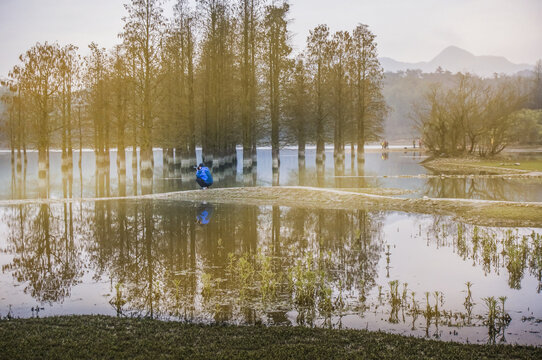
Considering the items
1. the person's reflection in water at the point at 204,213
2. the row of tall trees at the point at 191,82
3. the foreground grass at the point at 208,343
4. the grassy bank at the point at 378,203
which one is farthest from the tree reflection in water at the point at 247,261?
the row of tall trees at the point at 191,82

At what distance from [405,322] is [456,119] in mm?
50621

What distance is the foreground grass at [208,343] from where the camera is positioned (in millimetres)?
6884

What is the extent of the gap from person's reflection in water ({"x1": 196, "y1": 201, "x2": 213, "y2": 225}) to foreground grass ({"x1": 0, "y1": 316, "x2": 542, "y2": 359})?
38.3 feet

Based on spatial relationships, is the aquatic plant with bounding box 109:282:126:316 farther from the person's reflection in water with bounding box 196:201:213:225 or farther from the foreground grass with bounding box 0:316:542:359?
the person's reflection in water with bounding box 196:201:213:225

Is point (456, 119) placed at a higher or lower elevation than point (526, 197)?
higher

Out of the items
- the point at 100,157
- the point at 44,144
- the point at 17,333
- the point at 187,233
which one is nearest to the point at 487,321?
the point at 17,333

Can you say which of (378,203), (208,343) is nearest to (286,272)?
(208,343)

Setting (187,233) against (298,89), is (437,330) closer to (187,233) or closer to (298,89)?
(187,233)

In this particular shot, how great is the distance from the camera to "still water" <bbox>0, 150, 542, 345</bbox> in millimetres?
9141

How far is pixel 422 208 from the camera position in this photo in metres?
22.7

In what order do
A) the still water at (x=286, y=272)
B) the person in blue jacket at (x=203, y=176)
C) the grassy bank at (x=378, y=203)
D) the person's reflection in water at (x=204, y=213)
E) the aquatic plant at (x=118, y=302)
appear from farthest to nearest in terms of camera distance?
the person in blue jacket at (x=203, y=176)
the person's reflection in water at (x=204, y=213)
the grassy bank at (x=378, y=203)
the aquatic plant at (x=118, y=302)
the still water at (x=286, y=272)

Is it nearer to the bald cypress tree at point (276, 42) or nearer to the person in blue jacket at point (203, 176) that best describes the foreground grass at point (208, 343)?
the person in blue jacket at point (203, 176)

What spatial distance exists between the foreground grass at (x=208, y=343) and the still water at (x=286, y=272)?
0.83 m

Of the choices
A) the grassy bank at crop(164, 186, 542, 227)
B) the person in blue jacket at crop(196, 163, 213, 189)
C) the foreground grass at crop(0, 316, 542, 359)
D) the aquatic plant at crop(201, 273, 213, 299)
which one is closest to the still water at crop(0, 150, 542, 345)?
the aquatic plant at crop(201, 273, 213, 299)
